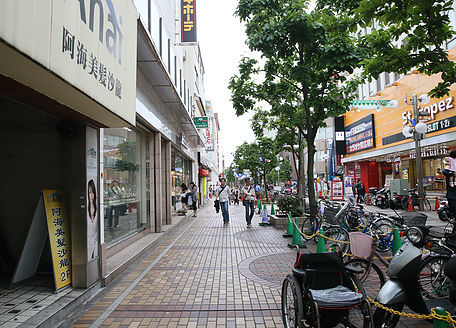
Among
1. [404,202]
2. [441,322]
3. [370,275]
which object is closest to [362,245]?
[370,275]

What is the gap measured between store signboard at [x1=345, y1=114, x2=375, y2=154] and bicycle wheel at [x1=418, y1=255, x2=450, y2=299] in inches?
1010

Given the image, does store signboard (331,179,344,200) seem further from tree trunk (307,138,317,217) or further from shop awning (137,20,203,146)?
shop awning (137,20,203,146)

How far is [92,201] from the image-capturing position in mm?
5059

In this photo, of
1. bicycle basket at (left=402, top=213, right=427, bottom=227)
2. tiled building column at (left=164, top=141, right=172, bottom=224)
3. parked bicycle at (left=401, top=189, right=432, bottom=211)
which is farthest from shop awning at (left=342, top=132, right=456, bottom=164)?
tiled building column at (left=164, top=141, right=172, bottom=224)

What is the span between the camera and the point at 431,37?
16.7 feet

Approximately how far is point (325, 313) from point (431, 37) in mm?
4817

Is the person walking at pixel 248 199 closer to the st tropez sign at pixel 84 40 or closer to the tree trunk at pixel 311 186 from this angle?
the tree trunk at pixel 311 186

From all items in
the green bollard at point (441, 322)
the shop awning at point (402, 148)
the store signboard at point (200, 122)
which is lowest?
the green bollard at point (441, 322)

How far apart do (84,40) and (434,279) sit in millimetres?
5292

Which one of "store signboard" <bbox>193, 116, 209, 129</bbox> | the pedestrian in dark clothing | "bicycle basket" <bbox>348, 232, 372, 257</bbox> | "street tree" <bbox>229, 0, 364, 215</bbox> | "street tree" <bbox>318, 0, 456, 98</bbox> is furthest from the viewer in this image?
"store signboard" <bbox>193, 116, 209, 129</bbox>

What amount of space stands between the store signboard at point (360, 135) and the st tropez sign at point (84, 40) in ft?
88.3

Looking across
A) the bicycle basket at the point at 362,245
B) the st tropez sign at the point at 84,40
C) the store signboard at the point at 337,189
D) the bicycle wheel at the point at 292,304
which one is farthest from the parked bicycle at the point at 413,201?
the st tropez sign at the point at 84,40

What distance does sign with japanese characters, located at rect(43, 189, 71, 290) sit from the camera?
450cm

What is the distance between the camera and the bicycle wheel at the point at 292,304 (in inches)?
116
